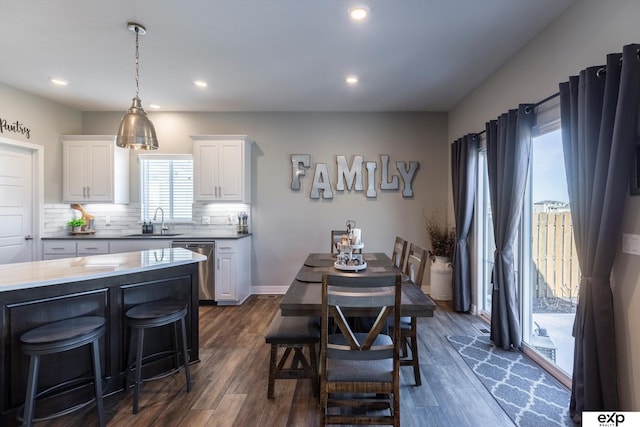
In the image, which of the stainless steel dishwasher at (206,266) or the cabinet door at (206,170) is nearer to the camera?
the stainless steel dishwasher at (206,266)

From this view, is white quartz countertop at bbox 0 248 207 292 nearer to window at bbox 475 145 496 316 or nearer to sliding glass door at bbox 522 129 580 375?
sliding glass door at bbox 522 129 580 375

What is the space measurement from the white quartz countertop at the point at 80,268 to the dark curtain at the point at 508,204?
290 centimetres

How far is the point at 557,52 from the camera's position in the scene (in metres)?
2.53

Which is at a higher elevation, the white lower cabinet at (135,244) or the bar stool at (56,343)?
the white lower cabinet at (135,244)

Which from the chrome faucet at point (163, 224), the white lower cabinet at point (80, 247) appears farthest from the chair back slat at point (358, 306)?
the chrome faucet at point (163, 224)

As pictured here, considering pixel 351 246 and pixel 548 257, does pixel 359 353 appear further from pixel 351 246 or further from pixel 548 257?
pixel 548 257

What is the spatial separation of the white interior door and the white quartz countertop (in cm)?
239

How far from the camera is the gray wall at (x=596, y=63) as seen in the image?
6.07ft

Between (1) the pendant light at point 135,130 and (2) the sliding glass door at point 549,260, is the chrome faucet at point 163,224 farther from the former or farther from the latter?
(2) the sliding glass door at point 549,260

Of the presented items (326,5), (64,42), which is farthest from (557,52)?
(64,42)

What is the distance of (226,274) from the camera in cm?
449

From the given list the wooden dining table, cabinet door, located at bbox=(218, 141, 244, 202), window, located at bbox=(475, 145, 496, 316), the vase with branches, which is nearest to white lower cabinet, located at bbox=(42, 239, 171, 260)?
cabinet door, located at bbox=(218, 141, 244, 202)

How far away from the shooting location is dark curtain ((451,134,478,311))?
Answer: 4043 millimetres

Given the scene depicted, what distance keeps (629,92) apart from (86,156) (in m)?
6.16
